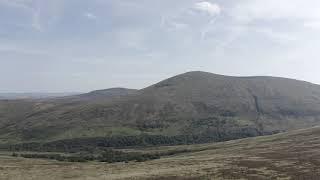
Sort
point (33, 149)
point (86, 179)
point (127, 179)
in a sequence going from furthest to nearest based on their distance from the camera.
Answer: point (33, 149), point (86, 179), point (127, 179)

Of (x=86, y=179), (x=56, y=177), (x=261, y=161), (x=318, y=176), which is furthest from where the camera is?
(x=261, y=161)

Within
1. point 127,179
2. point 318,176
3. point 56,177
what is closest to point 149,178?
point 127,179

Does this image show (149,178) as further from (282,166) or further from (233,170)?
(282,166)

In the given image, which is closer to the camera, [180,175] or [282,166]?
[180,175]

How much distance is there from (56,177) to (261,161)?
3064 centimetres

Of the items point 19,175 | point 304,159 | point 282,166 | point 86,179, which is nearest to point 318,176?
point 282,166

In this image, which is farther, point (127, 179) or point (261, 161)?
point (261, 161)

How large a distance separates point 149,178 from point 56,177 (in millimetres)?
15575

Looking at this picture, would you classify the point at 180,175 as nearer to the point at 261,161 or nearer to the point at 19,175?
the point at 261,161

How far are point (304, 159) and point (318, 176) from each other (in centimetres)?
1661

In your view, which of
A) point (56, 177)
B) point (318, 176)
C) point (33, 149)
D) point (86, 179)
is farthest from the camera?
point (33, 149)

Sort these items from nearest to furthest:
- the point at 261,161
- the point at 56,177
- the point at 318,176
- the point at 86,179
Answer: the point at 318,176 < the point at 86,179 < the point at 56,177 < the point at 261,161

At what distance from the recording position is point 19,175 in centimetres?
7006

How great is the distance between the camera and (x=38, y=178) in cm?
6544
